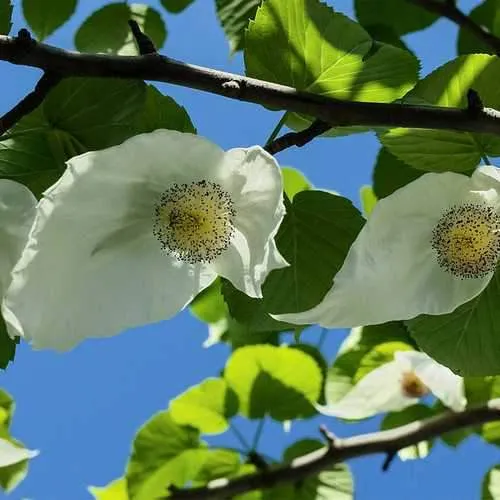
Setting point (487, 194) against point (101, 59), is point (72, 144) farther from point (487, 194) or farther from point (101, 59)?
point (487, 194)

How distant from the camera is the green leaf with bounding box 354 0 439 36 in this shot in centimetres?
111

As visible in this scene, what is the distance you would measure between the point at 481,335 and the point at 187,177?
0.23 meters

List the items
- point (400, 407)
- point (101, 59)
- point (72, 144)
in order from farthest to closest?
point (400, 407) < point (72, 144) < point (101, 59)

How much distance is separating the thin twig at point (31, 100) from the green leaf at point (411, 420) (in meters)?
0.78

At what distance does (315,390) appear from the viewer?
3.75 ft

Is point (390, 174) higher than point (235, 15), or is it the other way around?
point (235, 15)

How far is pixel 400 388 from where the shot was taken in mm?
1056

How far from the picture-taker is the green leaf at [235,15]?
3.28ft

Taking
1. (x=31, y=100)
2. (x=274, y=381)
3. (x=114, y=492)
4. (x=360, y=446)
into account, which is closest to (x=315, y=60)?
(x=31, y=100)

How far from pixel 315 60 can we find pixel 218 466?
0.70 metres

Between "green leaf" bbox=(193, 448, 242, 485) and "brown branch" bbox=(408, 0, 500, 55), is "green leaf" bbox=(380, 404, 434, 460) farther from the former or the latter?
"brown branch" bbox=(408, 0, 500, 55)

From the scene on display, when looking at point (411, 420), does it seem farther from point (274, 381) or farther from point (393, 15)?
point (393, 15)

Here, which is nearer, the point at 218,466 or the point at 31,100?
the point at 31,100

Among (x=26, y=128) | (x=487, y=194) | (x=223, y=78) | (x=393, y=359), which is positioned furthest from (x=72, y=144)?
(x=393, y=359)
